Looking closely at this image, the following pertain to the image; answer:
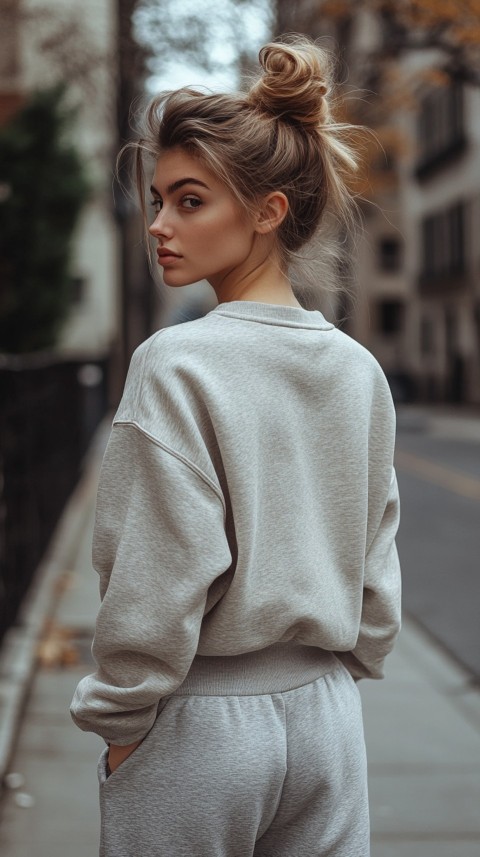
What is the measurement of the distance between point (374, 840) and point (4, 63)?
12783 mm

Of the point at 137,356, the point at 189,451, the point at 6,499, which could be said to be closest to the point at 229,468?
the point at 189,451

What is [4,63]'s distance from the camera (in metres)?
14.9

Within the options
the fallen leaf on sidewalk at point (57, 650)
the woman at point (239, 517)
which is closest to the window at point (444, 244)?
the fallen leaf on sidewalk at point (57, 650)

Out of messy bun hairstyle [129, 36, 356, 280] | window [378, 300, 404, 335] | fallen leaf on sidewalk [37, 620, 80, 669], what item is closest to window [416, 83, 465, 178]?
window [378, 300, 404, 335]

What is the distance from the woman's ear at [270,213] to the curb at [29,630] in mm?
2800

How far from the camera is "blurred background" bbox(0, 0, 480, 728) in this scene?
718 cm

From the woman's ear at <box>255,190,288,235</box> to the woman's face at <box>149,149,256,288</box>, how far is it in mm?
18

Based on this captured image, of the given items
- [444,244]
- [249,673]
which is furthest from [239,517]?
[444,244]

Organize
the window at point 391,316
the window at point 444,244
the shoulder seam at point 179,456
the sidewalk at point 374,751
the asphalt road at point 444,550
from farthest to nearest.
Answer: the window at point 391,316
the window at point 444,244
the asphalt road at point 444,550
the sidewalk at point 374,751
the shoulder seam at point 179,456

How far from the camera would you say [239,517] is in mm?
1749

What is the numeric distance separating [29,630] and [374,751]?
218 cm

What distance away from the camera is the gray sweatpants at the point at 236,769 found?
1772mm

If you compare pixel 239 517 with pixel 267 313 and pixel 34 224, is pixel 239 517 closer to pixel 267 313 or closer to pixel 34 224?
pixel 267 313

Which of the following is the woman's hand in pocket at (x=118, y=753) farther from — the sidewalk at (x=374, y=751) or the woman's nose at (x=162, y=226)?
the sidewalk at (x=374, y=751)
